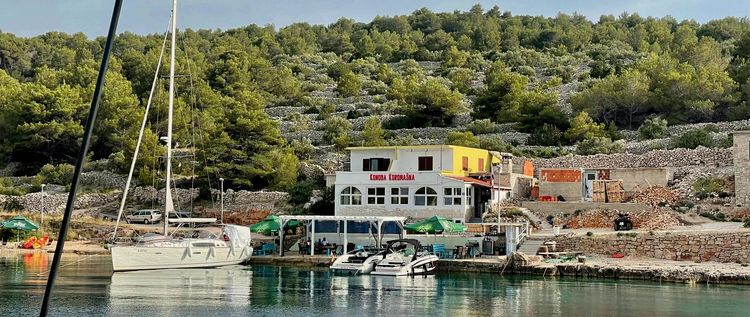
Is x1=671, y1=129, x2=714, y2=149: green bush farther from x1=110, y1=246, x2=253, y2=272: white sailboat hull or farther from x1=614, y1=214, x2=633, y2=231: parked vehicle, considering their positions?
x1=110, y1=246, x2=253, y2=272: white sailboat hull

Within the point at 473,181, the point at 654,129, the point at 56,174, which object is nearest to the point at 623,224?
the point at 473,181

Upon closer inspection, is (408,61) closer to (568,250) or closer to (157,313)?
(568,250)

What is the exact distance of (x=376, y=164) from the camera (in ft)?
165

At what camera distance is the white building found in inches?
1890

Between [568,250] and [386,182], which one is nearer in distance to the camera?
[568,250]

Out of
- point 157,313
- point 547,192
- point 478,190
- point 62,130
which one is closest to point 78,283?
point 157,313

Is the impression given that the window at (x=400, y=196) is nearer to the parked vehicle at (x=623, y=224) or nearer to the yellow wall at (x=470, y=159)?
the yellow wall at (x=470, y=159)

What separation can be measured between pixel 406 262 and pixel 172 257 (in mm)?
10161

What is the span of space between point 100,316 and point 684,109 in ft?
195

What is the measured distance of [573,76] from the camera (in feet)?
368

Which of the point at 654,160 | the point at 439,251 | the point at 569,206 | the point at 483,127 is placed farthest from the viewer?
the point at 483,127

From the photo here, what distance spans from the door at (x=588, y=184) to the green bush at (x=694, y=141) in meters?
13.9

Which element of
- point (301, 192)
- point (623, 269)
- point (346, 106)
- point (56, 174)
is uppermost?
point (346, 106)

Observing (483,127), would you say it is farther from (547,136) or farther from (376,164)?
(376,164)
